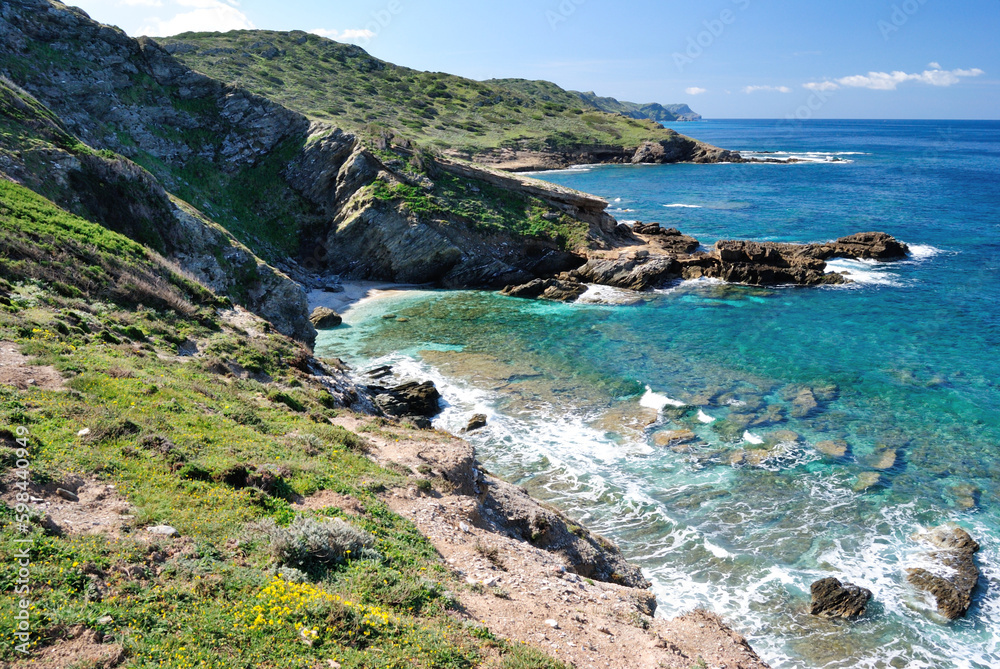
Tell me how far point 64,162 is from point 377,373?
613 inches

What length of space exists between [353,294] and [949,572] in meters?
37.3

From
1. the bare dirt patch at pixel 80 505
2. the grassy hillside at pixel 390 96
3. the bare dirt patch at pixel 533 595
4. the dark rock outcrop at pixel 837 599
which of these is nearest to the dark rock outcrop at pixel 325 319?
the bare dirt patch at pixel 533 595

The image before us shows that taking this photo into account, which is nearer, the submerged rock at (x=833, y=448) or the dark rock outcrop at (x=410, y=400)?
the submerged rock at (x=833, y=448)

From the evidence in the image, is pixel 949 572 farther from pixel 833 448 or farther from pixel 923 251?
pixel 923 251

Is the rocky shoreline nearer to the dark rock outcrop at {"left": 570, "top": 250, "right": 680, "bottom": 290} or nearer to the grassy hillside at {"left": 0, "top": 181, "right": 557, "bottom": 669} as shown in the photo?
the dark rock outcrop at {"left": 570, "top": 250, "right": 680, "bottom": 290}

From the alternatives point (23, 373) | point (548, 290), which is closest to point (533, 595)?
point (23, 373)

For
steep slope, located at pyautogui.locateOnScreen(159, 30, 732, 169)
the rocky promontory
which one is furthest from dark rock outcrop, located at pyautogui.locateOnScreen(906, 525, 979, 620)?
steep slope, located at pyautogui.locateOnScreen(159, 30, 732, 169)

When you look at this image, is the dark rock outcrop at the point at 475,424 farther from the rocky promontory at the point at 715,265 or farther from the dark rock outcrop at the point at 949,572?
the rocky promontory at the point at 715,265

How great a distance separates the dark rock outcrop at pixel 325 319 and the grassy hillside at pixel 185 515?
18.6 metres

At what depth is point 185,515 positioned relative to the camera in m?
9.69

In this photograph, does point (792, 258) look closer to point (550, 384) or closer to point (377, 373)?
point (550, 384)

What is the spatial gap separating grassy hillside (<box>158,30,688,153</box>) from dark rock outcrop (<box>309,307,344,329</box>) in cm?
5646

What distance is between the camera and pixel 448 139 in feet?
355

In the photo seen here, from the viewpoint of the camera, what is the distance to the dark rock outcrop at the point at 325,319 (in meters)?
37.0
